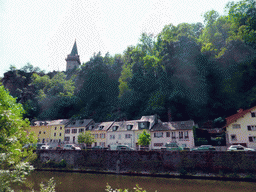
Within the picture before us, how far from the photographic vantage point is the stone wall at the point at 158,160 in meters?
30.6

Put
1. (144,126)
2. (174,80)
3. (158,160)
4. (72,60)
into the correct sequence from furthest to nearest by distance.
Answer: (72,60)
(174,80)
(144,126)
(158,160)

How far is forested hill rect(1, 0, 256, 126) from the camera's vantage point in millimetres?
54938

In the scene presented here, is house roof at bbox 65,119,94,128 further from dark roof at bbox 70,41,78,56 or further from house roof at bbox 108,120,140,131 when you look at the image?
dark roof at bbox 70,41,78,56

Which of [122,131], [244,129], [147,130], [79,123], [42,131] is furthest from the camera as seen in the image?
[42,131]

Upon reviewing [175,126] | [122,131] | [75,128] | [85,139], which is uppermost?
[75,128]

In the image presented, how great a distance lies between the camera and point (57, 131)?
219ft

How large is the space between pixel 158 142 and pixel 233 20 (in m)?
56.3

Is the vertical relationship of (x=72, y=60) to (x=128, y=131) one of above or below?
above

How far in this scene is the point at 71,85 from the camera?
9712 centimetres

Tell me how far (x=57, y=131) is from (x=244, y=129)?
57.2 meters

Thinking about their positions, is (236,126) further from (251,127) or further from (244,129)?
(251,127)

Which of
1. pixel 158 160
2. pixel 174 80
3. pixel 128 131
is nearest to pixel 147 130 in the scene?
pixel 128 131

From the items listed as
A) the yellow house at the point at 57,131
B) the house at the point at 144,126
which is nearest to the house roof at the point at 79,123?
the yellow house at the point at 57,131

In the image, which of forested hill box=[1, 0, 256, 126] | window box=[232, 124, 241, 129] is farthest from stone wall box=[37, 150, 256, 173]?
forested hill box=[1, 0, 256, 126]
